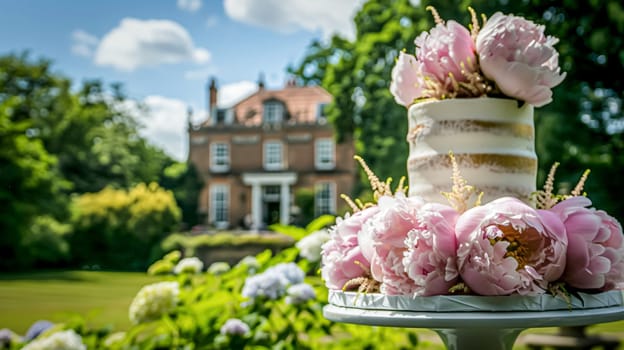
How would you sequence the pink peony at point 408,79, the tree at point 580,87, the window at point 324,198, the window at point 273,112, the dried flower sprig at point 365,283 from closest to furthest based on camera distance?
the dried flower sprig at point 365,283 < the pink peony at point 408,79 < the tree at point 580,87 < the window at point 324,198 < the window at point 273,112

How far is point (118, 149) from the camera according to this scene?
32156 mm

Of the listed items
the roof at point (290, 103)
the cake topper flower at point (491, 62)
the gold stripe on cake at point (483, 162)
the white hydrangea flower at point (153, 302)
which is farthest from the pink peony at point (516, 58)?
the roof at point (290, 103)

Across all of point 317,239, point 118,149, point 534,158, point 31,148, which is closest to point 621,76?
point 317,239

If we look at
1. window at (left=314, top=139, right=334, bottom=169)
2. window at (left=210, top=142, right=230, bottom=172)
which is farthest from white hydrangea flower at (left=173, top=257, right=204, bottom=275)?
window at (left=210, top=142, right=230, bottom=172)

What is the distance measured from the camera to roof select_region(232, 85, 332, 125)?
3238 cm

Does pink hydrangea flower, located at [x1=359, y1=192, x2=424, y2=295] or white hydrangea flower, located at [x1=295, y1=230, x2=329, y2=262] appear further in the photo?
white hydrangea flower, located at [x1=295, y1=230, x2=329, y2=262]

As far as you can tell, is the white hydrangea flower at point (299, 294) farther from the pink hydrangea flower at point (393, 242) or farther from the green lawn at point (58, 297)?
the green lawn at point (58, 297)

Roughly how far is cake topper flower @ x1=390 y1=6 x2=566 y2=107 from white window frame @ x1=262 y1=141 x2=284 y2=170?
100ft

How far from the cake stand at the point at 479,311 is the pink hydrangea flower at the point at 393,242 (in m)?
0.03

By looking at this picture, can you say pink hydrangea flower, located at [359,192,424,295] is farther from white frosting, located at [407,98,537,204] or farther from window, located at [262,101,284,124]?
window, located at [262,101,284,124]

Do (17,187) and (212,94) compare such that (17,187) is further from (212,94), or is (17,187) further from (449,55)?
(212,94)

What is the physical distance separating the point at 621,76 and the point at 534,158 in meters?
12.2

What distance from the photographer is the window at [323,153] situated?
31500mm

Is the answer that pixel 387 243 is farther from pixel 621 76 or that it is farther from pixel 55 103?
pixel 55 103
